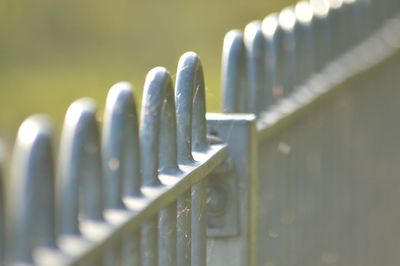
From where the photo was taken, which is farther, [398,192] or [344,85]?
[398,192]

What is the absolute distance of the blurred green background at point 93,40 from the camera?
12570mm

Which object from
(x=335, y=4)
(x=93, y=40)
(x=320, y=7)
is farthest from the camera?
(x=93, y=40)

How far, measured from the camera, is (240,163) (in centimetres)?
281

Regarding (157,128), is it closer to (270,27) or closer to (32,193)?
(32,193)

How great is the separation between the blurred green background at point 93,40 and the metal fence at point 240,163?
732 cm

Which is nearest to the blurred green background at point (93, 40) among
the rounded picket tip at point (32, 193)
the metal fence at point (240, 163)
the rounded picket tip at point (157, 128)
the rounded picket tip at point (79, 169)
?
the metal fence at point (240, 163)

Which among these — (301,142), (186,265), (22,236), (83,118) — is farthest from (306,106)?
(22,236)

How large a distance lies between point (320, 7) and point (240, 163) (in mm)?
1469

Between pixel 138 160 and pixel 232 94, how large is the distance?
103 cm

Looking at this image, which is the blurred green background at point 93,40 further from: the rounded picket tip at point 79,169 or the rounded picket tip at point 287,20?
the rounded picket tip at point 79,169

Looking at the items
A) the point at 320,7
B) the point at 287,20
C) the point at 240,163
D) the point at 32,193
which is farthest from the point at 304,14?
A: the point at 32,193

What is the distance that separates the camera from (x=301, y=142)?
11.5 feet

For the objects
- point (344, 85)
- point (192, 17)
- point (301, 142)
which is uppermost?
point (192, 17)

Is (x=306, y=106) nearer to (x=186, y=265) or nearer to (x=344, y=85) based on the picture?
(x=344, y=85)
